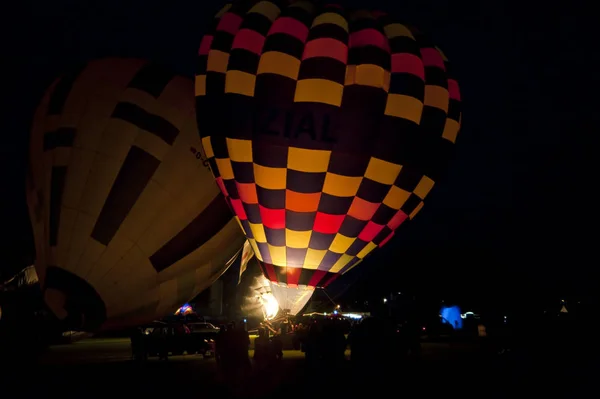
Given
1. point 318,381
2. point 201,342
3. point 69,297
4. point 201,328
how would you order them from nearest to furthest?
point 318,381, point 69,297, point 201,342, point 201,328

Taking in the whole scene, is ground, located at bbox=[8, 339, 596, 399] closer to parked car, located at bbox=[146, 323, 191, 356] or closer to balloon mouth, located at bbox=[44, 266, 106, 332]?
balloon mouth, located at bbox=[44, 266, 106, 332]

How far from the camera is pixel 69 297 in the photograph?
26.7ft

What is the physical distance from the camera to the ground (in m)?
6.75

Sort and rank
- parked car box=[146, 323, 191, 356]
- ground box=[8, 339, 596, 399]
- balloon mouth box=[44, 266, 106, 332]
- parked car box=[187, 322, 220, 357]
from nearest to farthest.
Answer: ground box=[8, 339, 596, 399], balloon mouth box=[44, 266, 106, 332], parked car box=[146, 323, 191, 356], parked car box=[187, 322, 220, 357]

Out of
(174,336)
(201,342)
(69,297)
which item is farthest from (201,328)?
(69,297)

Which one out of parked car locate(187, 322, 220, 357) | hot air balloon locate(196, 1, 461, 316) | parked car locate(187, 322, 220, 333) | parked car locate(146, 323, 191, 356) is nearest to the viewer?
hot air balloon locate(196, 1, 461, 316)

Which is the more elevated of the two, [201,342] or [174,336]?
[174,336]

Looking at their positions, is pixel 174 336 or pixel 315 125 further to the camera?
pixel 174 336

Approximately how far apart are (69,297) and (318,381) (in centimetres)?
342

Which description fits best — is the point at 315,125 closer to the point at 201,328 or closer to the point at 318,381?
the point at 318,381

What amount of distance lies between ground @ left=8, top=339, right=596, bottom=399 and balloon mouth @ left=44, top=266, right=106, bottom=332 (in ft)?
2.89

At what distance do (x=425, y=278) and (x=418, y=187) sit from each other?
40353mm

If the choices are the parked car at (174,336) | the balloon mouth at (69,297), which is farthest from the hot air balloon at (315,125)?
the parked car at (174,336)

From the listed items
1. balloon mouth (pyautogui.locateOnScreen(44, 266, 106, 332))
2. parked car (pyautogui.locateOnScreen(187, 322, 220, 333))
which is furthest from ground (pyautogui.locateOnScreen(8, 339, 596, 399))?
parked car (pyautogui.locateOnScreen(187, 322, 220, 333))
